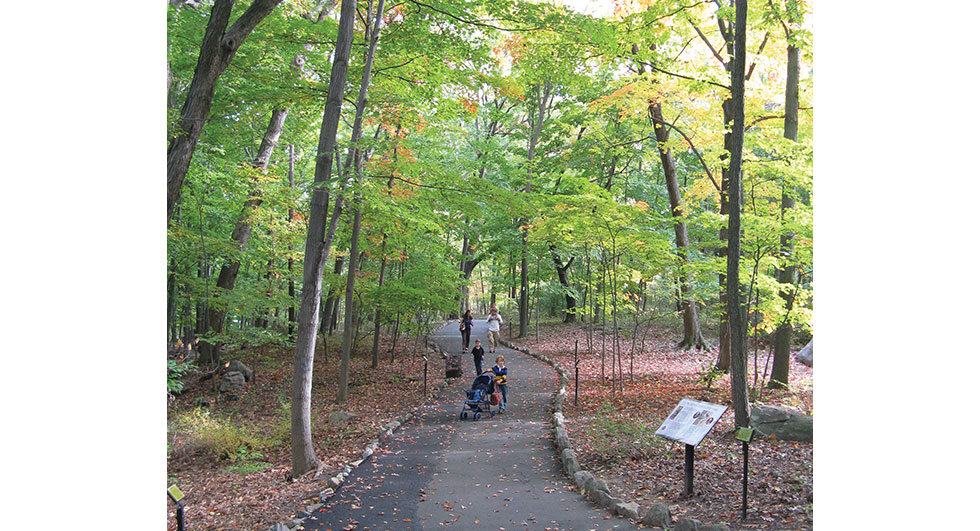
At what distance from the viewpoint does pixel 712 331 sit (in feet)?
61.8

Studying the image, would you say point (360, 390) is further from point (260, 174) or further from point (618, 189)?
point (618, 189)

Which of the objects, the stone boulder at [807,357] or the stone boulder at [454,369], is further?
the stone boulder at [454,369]


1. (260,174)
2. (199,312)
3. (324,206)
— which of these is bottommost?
(199,312)

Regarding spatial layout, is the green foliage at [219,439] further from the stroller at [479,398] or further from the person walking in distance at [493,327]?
the person walking in distance at [493,327]

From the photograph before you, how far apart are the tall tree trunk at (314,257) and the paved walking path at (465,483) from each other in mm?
761

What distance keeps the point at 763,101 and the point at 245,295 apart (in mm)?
10955

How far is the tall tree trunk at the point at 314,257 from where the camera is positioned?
6.45 m

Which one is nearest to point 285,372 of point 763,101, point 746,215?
point 746,215

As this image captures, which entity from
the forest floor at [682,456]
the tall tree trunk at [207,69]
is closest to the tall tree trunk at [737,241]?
the forest floor at [682,456]

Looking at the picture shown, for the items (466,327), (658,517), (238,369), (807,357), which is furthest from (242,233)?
(807,357)

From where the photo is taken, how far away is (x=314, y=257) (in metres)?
6.48

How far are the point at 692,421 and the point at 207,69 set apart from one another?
Result: 5.51 metres

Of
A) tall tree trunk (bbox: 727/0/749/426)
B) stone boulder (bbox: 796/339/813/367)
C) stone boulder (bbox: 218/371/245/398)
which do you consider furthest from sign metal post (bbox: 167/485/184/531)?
stone boulder (bbox: 796/339/813/367)

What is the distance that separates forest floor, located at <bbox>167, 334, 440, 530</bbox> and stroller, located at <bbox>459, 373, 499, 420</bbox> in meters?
1.25
